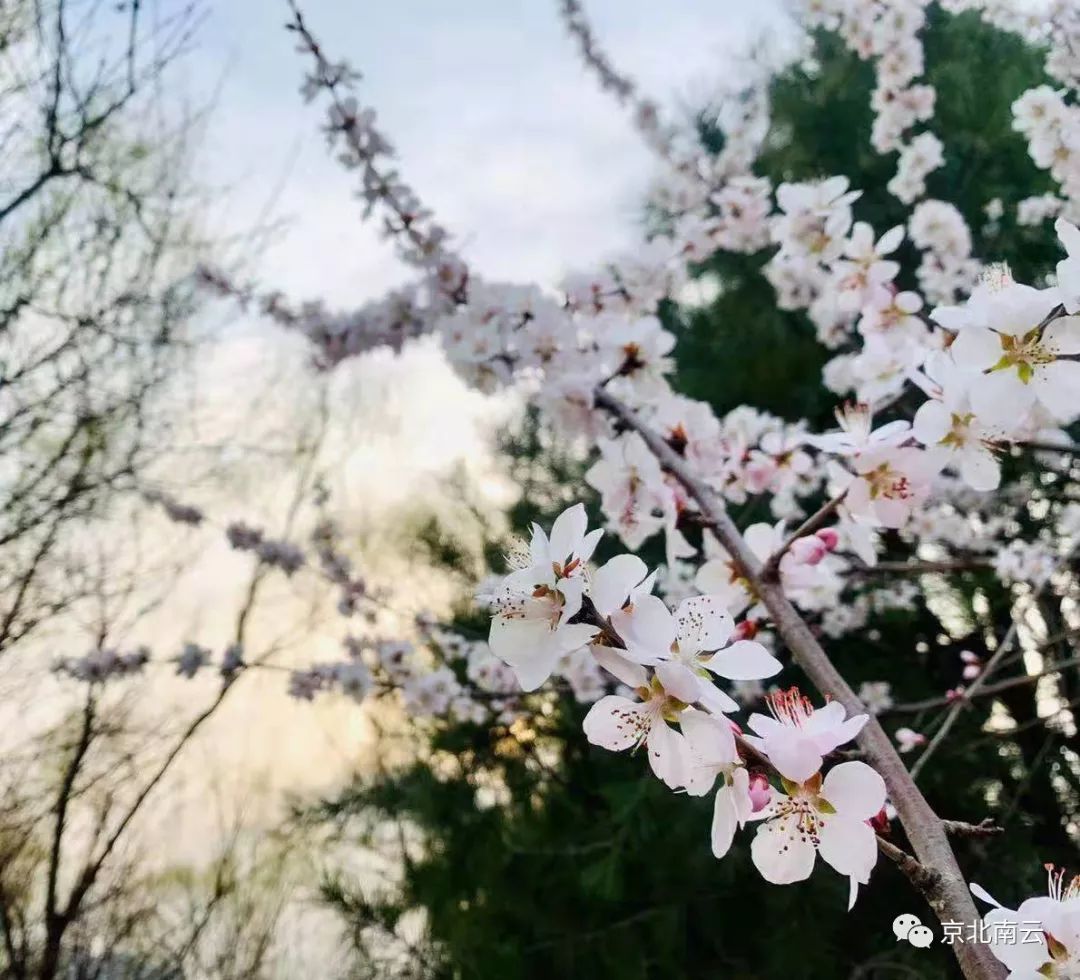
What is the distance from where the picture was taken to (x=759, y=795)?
0.46m

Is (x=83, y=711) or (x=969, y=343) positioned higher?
(x=83, y=711)

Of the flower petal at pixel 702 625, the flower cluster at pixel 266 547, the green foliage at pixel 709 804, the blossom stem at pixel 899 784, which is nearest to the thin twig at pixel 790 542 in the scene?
the blossom stem at pixel 899 784

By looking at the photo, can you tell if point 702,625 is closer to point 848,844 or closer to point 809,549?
point 848,844

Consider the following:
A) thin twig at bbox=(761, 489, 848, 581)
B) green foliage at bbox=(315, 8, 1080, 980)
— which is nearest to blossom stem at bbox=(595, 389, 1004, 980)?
thin twig at bbox=(761, 489, 848, 581)

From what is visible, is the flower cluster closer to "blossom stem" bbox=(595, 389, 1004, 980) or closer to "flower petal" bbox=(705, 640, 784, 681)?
"blossom stem" bbox=(595, 389, 1004, 980)

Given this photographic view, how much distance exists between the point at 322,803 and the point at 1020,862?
308 centimetres

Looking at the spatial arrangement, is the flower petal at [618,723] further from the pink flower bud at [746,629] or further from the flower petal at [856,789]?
the pink flower bud at [746,629]

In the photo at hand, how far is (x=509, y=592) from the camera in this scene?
482 millimetres

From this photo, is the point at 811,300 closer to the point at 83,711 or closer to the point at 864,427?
the point at 864,427

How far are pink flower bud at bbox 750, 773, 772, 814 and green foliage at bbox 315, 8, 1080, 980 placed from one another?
2.13m

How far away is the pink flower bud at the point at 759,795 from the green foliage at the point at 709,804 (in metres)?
2.13

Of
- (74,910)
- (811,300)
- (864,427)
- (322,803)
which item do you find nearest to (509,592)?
(864,427)

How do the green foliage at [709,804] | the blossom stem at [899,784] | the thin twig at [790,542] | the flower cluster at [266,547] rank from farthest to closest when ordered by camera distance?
the green foliage at [709,804] → the flower cluster at [266,547] → the thin twig at [790,542] → the blossom stem at [899,784]

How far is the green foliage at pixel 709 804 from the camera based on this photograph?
8.96 feet
